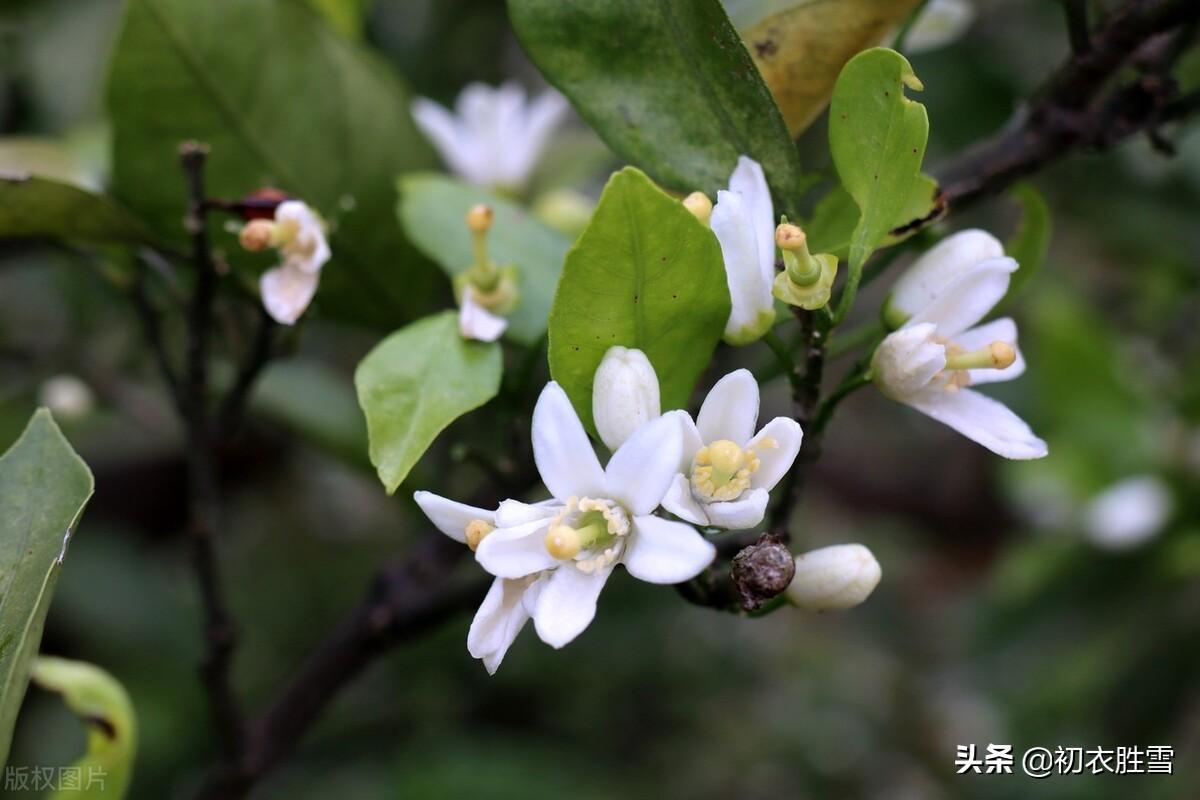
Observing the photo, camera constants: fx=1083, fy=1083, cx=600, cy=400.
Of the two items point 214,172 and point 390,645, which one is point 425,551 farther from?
point 214,172

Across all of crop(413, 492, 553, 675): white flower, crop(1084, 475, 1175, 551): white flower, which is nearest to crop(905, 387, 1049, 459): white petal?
crop(413, 492, 553, 675): white flower

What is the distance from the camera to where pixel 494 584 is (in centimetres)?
50

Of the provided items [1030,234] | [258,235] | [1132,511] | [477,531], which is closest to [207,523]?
[258,235]

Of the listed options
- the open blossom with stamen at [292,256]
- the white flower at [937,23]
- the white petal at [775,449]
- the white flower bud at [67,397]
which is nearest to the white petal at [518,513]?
the white petal at [775,449]

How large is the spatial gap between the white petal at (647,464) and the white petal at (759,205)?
0.10 m

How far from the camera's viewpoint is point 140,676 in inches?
60.0

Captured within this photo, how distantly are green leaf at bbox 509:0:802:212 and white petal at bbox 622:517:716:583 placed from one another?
7.8 inches

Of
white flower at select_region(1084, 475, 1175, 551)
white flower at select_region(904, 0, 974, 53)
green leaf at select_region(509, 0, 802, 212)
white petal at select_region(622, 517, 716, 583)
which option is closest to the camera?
white petal at select_region(622, 517, 716, 583)

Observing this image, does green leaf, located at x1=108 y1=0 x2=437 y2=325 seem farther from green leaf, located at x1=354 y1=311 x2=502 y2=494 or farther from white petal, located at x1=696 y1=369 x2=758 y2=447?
white petal, located at x1=696 y1=369 x2=758 y2=447

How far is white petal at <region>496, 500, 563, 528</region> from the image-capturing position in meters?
0.49

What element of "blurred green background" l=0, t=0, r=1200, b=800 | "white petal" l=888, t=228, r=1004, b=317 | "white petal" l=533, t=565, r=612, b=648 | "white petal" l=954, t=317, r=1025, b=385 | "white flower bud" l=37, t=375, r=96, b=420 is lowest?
"blurred green background" l=0, t=0, r=1200, b=800

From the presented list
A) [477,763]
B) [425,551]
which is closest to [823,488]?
[477,763]

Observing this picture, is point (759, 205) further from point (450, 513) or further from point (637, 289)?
point (450, 513)

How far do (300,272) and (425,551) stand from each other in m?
0.28
